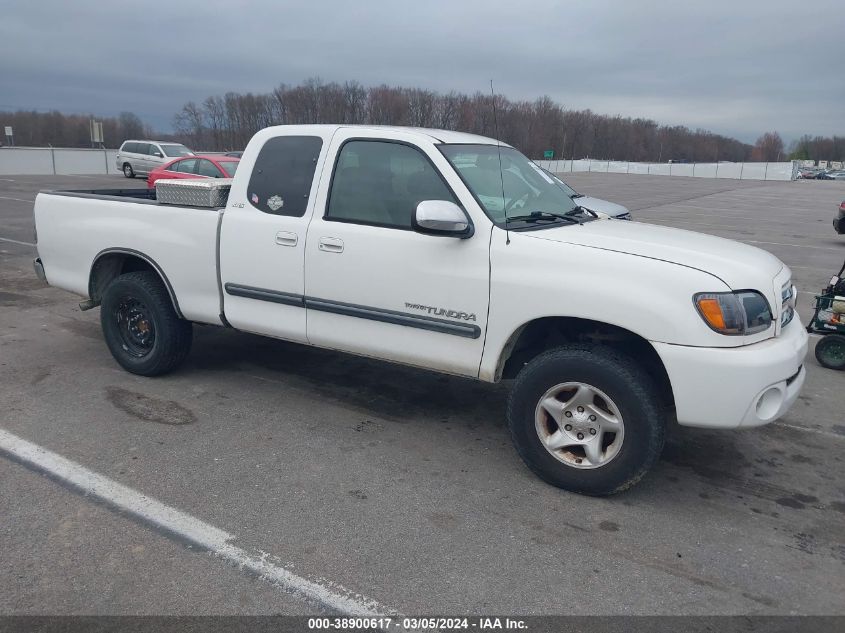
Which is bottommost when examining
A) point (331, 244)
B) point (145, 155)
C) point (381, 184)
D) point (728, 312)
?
point (728, 312)

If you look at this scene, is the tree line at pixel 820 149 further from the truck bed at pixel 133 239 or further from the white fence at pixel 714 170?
the truck bed at pixel 133 239

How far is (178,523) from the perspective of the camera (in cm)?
348

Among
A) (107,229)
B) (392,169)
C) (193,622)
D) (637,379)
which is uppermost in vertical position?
(392,169)

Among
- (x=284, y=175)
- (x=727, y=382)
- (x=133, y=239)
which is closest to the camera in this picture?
(x=727, y=382)

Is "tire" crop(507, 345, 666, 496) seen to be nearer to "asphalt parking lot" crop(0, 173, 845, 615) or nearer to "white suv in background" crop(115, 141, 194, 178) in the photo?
"asphalt parking lot" crop(0, 173, 845, 615)

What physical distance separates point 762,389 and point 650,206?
908 inches

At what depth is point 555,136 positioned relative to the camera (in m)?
10.4

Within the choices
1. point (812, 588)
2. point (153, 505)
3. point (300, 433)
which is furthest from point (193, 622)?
point (812, 588)

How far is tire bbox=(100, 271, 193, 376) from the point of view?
531 cm

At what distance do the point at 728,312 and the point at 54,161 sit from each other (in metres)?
36.7

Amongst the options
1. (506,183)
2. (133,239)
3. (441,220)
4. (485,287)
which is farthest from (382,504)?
(133,239)

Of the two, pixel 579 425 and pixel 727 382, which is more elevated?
pixel 727 382

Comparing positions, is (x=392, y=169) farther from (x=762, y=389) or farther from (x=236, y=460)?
(x=762, y=389)

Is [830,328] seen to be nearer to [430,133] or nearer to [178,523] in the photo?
[430,133]
